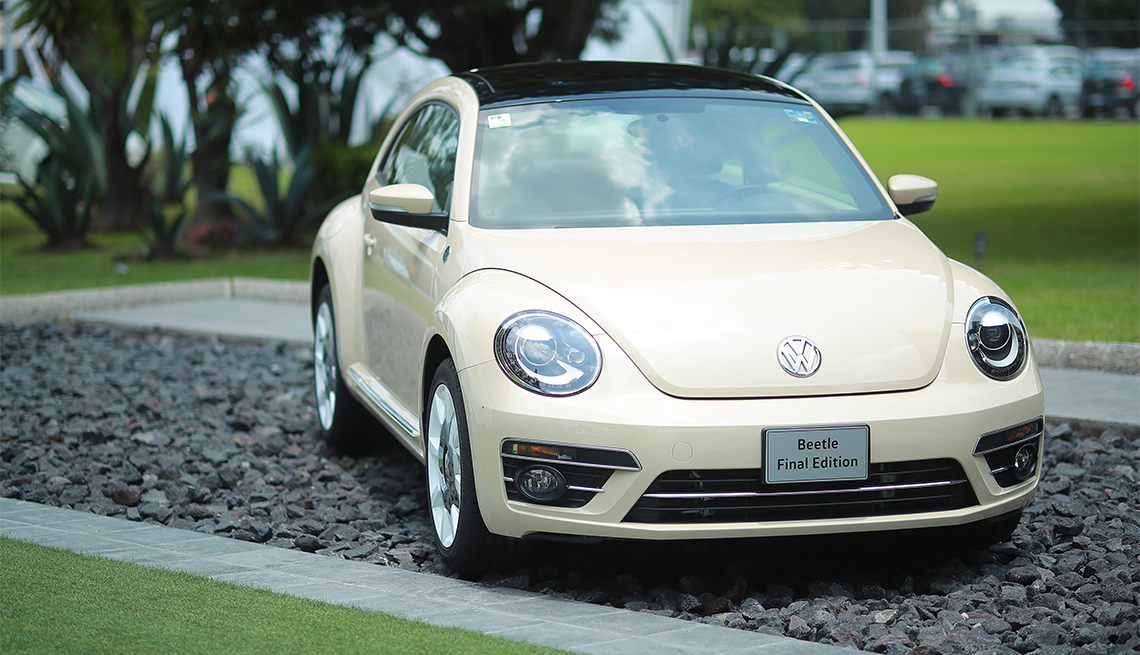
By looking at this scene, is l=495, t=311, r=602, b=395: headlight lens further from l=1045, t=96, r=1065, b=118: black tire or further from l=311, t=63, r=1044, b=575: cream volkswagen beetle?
l=1045, t=96, r=1065, b=118: black tire

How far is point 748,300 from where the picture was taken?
400 cm

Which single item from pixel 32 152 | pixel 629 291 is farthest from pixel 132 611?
pixel 32 152

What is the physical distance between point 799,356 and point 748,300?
0.25 meters

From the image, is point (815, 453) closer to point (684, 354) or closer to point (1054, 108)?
point (684, 354)

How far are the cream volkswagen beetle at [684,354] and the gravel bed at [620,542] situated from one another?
0.89 feet

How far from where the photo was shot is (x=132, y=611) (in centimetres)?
365

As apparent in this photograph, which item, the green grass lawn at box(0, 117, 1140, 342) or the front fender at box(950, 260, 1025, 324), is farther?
the green grass lawn at box(0, 117, 1140, 342)

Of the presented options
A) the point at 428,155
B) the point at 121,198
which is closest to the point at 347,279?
the point at 428,155

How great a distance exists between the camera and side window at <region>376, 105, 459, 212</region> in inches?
201

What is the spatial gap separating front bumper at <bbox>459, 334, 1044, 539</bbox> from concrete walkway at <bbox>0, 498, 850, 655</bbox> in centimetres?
26

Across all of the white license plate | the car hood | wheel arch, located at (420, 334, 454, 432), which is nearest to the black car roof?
the car hood

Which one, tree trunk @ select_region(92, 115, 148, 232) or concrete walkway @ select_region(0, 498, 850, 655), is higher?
concrete walkway @ select_region(0, 498, 850, 655)

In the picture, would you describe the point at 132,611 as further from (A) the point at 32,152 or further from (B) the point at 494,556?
(A) the point at 32,152

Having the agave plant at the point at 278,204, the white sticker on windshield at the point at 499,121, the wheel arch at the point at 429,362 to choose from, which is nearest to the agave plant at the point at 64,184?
the agave plant at the point at 278,204
